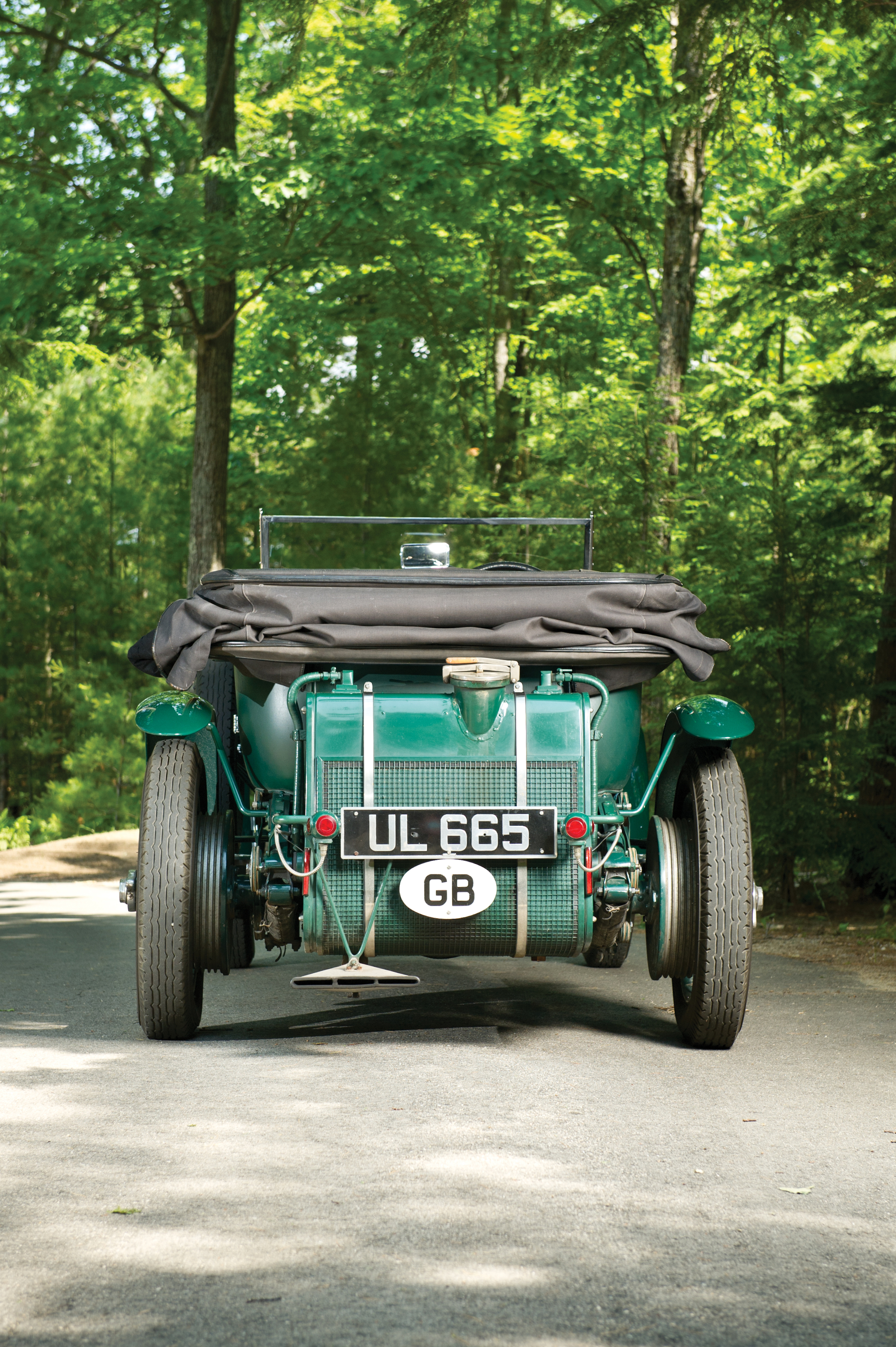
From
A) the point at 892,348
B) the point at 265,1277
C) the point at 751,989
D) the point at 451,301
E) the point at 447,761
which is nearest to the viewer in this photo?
the point at 265,1277

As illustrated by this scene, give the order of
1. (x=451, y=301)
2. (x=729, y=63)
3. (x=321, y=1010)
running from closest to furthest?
(x=321, y=1010) → (x=729, y=63) → (x=451, y=301)

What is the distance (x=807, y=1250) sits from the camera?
3.05m

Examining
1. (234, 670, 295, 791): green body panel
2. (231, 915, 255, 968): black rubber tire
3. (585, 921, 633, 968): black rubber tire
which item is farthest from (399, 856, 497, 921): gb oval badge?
(585, 921, 633, 968): black rubber tire

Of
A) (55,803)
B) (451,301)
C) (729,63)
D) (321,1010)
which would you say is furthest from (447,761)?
(55,803)

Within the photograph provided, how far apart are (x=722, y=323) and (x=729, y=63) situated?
6815 mm

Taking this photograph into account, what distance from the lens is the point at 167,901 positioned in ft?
17.0

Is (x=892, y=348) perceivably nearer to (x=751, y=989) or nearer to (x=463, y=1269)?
(x=751, y=989)

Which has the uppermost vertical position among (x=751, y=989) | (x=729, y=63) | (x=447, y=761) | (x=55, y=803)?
(x=729, y=63)

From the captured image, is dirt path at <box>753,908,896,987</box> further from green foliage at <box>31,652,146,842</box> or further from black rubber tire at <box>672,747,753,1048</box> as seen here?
green foliage at <box>31,652,146,842</box>

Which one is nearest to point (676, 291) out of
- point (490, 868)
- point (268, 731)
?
point (268, 731)

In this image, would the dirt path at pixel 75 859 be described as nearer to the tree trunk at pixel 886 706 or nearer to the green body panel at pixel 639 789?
the tree trunk at pixel 886 706

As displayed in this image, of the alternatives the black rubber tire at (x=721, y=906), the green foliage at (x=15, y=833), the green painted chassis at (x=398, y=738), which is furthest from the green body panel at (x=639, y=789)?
the green foliage at (x=15, y=833)

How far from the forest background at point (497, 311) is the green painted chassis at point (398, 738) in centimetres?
461

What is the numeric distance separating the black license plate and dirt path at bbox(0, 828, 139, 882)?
384 inches
